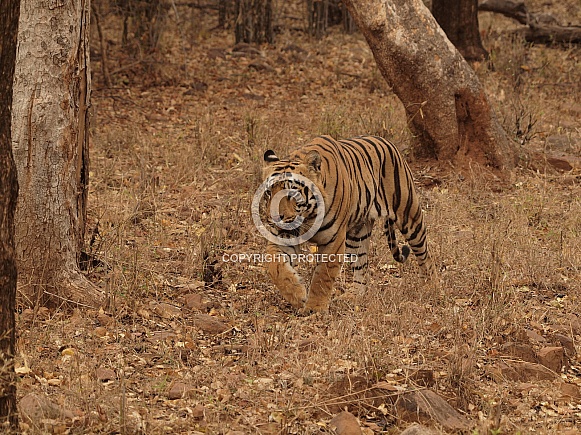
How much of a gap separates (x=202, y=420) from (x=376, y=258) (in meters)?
2.75

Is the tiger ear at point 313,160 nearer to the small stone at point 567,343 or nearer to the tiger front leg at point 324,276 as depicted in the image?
the tiger front leg at point 324,276

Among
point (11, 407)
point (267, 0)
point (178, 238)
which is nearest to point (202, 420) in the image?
point (11, 407)

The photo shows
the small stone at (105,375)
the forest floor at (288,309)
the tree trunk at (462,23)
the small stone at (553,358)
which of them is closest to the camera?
the forest floor at (288,309)

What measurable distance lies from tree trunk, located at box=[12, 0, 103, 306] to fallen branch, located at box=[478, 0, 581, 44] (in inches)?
378

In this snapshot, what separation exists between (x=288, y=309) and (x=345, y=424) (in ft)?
5.25

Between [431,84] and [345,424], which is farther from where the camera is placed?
[431,84]

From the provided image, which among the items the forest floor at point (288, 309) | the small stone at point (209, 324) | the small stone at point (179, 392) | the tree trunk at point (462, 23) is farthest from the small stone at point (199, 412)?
the tree trunk at point (462, 23)

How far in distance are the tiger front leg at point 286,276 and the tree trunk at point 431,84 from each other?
333cm

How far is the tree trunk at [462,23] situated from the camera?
12.0 metres

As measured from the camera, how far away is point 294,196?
16.4 feet

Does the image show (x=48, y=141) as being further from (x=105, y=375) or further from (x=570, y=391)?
(x=570, y=391)

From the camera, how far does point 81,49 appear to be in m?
5.02

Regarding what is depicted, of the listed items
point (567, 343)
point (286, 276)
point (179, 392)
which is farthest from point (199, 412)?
point (567, 343)

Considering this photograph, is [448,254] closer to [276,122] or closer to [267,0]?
[276,122]
